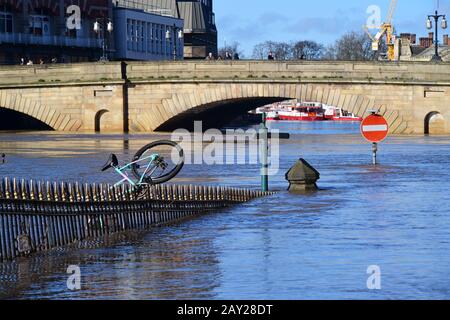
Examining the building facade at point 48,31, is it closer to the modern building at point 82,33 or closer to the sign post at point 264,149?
the modern building at point 82,33

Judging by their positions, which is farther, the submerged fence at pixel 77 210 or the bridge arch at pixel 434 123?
the bridge arch at pixel 434 123

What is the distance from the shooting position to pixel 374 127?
41.5 m

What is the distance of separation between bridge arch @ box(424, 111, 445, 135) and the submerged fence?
2085 inches

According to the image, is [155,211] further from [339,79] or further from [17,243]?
[339,79]

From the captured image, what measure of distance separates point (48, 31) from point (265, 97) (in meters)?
38.0

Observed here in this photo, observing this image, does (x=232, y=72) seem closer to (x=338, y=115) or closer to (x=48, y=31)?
(x=48, y=31)

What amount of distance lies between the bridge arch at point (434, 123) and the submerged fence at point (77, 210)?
53.0m

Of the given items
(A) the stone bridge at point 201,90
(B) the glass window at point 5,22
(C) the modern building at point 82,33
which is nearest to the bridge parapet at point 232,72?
(A) the stone bridge at point 201,90

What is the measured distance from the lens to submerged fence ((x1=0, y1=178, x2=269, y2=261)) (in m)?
20.4

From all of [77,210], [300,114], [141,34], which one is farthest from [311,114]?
[77,210]

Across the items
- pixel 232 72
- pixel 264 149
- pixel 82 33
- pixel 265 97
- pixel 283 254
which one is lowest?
pixel 283 254

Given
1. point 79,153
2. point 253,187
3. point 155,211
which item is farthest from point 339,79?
point 155,211

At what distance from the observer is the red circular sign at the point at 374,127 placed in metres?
41.4
